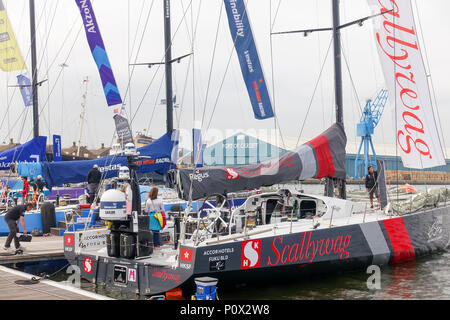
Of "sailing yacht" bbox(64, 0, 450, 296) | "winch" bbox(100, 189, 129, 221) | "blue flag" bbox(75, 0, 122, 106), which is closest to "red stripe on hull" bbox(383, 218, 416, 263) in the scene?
"sailing yacht" bbox(64, 0, 450, 296)

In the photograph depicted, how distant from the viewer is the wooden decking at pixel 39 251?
32.6 feet

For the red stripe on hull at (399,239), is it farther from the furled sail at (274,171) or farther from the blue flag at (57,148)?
the blue flag at (57,148)

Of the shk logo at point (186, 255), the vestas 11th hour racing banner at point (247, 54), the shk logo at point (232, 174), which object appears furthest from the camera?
the vestas 11th hour racing banner at point (247, 54)

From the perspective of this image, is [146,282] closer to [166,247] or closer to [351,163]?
[166,247]

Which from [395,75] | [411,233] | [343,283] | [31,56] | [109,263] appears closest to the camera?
[109,263]

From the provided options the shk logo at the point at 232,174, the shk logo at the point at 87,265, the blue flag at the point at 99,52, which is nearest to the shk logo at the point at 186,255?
the shk logo at the point at 232,174

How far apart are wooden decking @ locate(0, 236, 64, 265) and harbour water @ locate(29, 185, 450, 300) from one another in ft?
1.87

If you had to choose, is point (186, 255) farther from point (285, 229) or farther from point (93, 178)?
point (93, 178)

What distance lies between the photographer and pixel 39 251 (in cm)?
1076

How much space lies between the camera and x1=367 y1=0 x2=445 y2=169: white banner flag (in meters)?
11.2

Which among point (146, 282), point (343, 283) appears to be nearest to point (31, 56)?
point (146, 282)

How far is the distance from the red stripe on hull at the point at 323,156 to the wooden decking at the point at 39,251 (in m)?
6.01
